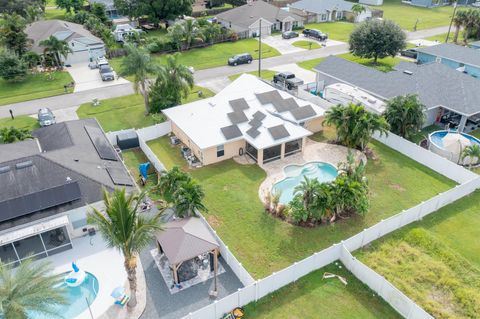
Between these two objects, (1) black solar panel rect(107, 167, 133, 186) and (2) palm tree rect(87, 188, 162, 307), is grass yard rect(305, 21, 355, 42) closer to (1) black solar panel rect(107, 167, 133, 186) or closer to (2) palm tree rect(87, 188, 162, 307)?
(1) black solar panel rect(107, 167, 133, 186)

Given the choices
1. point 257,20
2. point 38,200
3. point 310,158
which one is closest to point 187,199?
point 38,200

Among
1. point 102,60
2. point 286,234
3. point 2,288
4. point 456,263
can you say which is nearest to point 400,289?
point 456,263

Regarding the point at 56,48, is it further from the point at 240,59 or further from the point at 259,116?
the point at 259,116

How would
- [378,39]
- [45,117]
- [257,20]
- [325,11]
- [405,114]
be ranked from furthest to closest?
[325,11] < [257,20] < [378,39] < [45,117] < [405,114]

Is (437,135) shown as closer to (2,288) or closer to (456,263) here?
(456,263)

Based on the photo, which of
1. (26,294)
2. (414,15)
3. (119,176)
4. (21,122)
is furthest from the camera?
(414,15)

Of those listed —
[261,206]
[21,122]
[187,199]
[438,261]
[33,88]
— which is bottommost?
[438,261]

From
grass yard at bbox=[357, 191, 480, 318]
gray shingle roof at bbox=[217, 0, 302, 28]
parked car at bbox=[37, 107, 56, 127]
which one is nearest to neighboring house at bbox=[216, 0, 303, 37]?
gray shingle roof at bbox=[217, 0, 302, 28]

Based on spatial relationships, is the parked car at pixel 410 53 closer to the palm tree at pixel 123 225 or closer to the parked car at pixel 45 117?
the parked car at pixel 45 117
